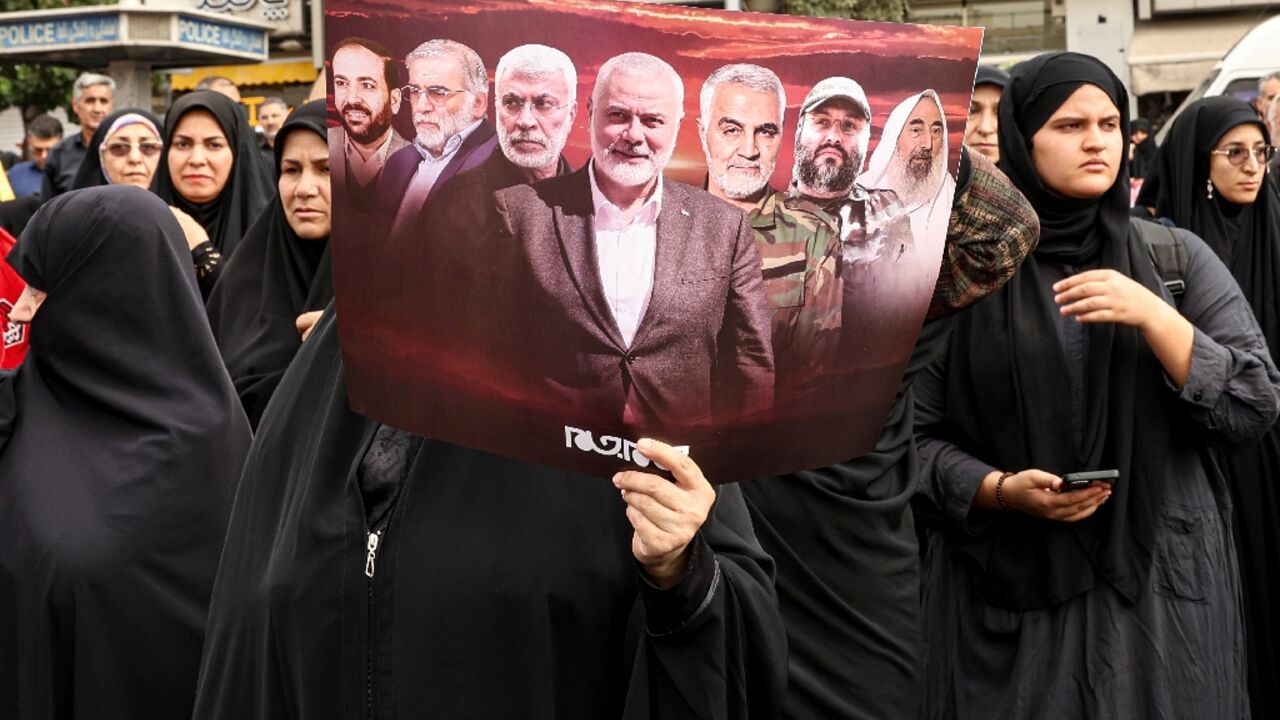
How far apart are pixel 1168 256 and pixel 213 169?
3.62 meters

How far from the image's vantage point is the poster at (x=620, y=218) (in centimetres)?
155

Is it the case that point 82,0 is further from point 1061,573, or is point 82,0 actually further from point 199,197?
point 1061,573

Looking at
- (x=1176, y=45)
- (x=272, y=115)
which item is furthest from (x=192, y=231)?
(x=1176, y=45)

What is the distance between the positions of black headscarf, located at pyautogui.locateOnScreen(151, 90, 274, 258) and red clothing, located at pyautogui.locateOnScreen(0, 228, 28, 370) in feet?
6.99

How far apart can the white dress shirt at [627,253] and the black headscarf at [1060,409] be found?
93.4 inches

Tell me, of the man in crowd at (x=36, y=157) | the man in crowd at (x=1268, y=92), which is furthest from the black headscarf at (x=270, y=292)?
the man in crowd at (x=36, y=157)

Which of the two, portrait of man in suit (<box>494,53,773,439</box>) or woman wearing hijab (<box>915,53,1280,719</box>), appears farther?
woman wearing hijab (<box>915,53,1280,719</box>)

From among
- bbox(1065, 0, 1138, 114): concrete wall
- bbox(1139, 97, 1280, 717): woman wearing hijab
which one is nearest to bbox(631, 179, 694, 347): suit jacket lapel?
bbox(1139, 97, 1280, 717): woman wearing hijab

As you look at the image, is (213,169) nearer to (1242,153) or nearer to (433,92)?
(1242,153)

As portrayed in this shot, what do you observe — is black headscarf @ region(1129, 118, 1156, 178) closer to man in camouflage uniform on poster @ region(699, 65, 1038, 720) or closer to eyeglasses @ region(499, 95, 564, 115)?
man in camouflage uniform on poster @ region(699, 65, 1038, 720)

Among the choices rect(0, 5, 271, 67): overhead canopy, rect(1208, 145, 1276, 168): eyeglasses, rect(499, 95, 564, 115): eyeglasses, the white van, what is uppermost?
rect(0, 5, 271, 67): overhead canopy

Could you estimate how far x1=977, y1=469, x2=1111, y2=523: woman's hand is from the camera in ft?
11.9

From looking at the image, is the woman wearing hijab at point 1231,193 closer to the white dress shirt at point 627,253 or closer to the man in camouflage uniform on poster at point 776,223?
the man in camouflage uniform on poster at point 776,223

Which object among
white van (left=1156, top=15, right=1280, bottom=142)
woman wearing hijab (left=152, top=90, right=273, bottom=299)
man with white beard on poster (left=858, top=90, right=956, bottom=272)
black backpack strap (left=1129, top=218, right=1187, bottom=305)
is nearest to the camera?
man with white beard on poster (left=858, top=90, right=956, bottom=272)
